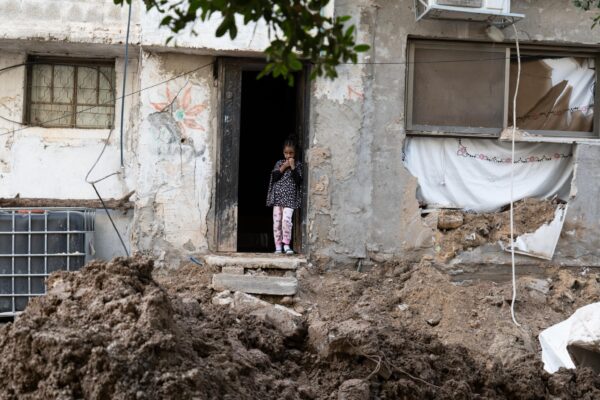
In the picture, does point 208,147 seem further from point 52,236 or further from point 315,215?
point 52,236

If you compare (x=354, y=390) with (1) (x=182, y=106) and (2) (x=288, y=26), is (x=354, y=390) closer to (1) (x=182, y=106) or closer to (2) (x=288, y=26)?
(2) (x=288, y=26)

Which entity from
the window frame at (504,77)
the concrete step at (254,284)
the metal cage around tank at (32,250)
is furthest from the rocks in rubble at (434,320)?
the metal cage around tank at (32,250)

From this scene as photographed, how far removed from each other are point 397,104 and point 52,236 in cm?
409

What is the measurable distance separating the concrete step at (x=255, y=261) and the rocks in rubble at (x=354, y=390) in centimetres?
383

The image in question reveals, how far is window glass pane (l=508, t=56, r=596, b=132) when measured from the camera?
30.4 ft

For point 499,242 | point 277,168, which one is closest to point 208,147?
point 277,168

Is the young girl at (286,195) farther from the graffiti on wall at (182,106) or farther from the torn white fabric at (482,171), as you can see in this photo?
the torn white fabric at (482,171)

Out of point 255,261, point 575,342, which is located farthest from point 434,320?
point 575,342

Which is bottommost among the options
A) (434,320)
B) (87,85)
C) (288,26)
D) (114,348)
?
(434,320)

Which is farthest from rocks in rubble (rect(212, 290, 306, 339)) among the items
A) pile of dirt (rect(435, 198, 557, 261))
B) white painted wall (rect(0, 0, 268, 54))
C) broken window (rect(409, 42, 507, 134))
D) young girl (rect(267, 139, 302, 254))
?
broken window (rect(409, 42, 507, 134))

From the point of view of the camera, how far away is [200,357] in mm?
4461

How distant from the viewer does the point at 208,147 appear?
28.8 feet

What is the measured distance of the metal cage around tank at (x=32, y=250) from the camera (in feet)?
27.9

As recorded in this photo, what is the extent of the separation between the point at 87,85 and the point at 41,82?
54cm
